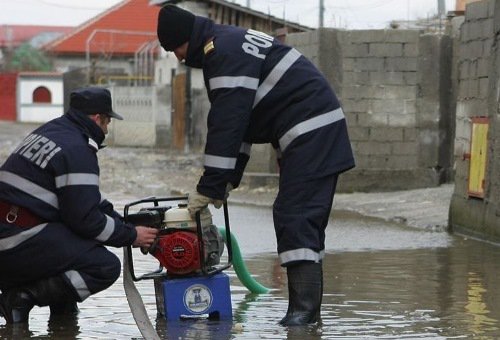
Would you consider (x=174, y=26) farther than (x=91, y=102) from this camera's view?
No

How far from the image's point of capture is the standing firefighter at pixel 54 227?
6.09m

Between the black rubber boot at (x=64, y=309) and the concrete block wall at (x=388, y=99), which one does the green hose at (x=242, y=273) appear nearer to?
the black rubber boot at (x=64, y=309)

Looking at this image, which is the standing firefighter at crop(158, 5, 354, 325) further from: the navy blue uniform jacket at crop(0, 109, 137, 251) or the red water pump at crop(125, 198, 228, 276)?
the navy blue uniform jacket at crop(0, 109, 137, 251)

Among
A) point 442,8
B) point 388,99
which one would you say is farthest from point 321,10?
point 388,99

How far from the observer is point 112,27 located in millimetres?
64688

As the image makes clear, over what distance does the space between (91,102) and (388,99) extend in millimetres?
10074

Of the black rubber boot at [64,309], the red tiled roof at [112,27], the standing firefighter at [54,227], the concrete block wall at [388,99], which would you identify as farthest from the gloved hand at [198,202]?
the red tiled roof at [112,27]

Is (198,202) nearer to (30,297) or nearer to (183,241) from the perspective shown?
(183,241)

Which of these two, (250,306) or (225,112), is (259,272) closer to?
(250,306)

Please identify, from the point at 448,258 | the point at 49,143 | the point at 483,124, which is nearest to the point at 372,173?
the point at 483,124

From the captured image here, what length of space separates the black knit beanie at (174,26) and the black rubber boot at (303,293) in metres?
1.32

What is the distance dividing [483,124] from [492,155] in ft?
1.43

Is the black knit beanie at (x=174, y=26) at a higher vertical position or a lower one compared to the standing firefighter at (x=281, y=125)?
higher

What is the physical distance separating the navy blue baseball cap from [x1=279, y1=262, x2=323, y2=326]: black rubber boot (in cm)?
131
